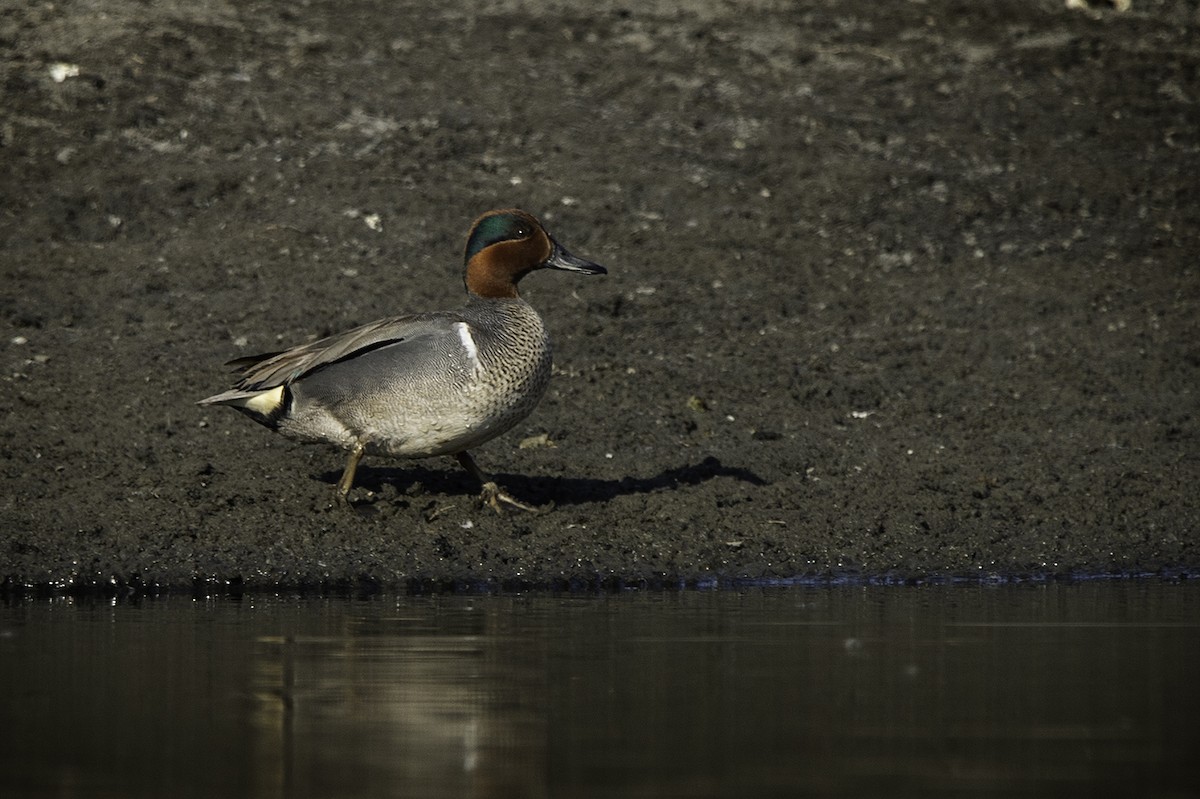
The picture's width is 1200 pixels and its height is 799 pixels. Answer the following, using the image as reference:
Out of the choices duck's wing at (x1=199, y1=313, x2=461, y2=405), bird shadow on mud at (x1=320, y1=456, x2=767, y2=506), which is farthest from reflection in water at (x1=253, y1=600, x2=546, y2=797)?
bird shadow on mud at (x1=320, y1=456, x2=767, y2=506)

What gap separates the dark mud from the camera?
9.24 metres

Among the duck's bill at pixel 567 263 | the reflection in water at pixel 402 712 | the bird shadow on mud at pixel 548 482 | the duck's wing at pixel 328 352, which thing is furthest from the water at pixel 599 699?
the duck's bill at pixel 567 263

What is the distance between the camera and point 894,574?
899 centimetres

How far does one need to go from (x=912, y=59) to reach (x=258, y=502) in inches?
342

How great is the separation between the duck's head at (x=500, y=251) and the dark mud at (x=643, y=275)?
1013 mm

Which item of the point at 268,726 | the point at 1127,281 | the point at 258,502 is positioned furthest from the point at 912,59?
the point at 268,726

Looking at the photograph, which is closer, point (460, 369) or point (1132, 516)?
point (460, 369)

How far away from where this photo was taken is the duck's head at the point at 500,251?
9844mm

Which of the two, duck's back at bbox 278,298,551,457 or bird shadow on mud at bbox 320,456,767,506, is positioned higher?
duck's back at bbox 278,298,551,457

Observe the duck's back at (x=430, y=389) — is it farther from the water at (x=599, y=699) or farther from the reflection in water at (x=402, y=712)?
the reflection in water at (x=402, y=712)

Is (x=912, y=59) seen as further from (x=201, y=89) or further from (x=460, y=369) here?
(x=460, y=369)

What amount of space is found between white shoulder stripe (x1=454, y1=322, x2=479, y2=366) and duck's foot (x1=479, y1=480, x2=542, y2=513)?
701mm

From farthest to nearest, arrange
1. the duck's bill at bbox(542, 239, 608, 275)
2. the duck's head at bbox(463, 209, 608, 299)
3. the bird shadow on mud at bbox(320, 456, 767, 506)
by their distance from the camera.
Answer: the duck's bill at bbox(542, 239, 608, 275) < the duck's head at bbox(463, 209, 608, 299) < the bird shadow on mud at bbox(320, 456, 767, 506)

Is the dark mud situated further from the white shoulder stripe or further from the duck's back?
the white shoulder stripe
